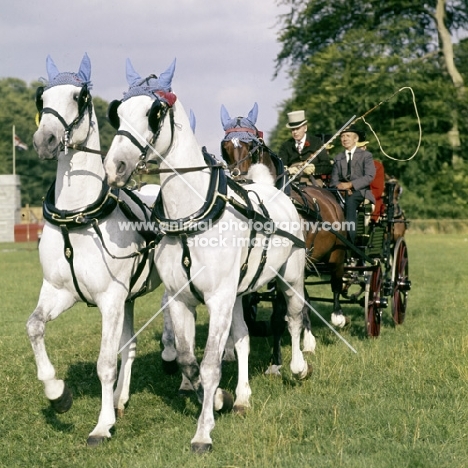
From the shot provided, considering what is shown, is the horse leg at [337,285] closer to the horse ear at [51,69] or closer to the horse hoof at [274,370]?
the horse hoof at [274,370]

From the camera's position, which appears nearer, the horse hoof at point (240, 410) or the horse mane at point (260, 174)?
the horse hoof at point (240, 410)

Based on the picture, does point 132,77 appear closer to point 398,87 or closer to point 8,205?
point 398,87

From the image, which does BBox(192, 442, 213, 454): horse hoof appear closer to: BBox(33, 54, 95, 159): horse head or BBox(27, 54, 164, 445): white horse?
BBox(27, 54, 164, 445): white horse

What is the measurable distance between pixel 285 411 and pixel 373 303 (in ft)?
11.8

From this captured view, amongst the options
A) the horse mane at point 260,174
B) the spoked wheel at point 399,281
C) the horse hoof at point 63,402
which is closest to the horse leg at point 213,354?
the horse hoof at point 63,402

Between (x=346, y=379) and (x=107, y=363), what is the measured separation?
249 cm

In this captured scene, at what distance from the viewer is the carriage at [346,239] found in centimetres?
816

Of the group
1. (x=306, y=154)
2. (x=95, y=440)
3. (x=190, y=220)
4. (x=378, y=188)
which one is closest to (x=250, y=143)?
(x=306, y=154)

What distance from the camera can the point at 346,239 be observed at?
909 cm

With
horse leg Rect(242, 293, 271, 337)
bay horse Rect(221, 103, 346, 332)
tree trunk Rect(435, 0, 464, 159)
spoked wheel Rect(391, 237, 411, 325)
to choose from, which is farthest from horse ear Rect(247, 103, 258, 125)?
tree trunk Rect(435, 0, 464, 159)

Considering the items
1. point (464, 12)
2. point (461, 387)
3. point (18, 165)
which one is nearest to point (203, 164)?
point (461, 387)

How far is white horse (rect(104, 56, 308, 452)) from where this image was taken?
17.9 ft

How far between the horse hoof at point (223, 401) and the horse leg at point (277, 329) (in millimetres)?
1465

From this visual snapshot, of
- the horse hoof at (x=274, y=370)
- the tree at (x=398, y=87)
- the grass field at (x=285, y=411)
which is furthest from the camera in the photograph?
the tree at (x=398, y=87)
